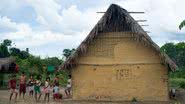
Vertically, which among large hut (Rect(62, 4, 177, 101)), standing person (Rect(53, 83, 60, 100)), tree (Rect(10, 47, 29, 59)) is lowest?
standing person (Rect(53, 83, 60, 100))

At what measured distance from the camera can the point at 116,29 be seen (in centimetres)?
2142

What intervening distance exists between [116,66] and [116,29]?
1810 mm

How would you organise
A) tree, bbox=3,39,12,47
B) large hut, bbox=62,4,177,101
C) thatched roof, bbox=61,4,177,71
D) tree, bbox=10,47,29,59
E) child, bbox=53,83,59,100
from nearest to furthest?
thatched roof, bbox=61,4,177,71, large hut, bbox=62,4,177,101, child, bbox=53,83,59,100, tree, bbox=3,39,12,47, tree, bbox=10,47,29,59

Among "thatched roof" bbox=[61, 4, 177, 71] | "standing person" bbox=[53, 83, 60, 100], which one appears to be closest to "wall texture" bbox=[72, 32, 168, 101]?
"thatched roof" bbox=[61, 4, 177, 71]

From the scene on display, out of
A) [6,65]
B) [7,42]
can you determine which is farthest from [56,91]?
[7,42]

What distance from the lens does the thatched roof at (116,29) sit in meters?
20.3

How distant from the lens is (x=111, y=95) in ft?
70.2

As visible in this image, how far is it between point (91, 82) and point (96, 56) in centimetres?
130

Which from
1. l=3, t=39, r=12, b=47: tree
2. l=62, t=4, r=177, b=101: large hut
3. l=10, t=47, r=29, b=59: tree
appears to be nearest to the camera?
l=62, t=4, r=177, b=101: large hut

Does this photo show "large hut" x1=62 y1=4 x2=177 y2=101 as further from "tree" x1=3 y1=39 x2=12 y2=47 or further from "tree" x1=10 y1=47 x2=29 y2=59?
"tree" x1=3 y1=39 x2=12 y2=47

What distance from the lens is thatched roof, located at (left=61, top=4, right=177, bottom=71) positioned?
20.3 meters

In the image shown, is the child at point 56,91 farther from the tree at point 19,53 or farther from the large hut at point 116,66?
the tree at point 19,53

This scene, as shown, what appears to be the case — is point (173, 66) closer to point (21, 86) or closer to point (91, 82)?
point (91, 82)

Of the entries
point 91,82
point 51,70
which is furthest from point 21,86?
point 51,70
